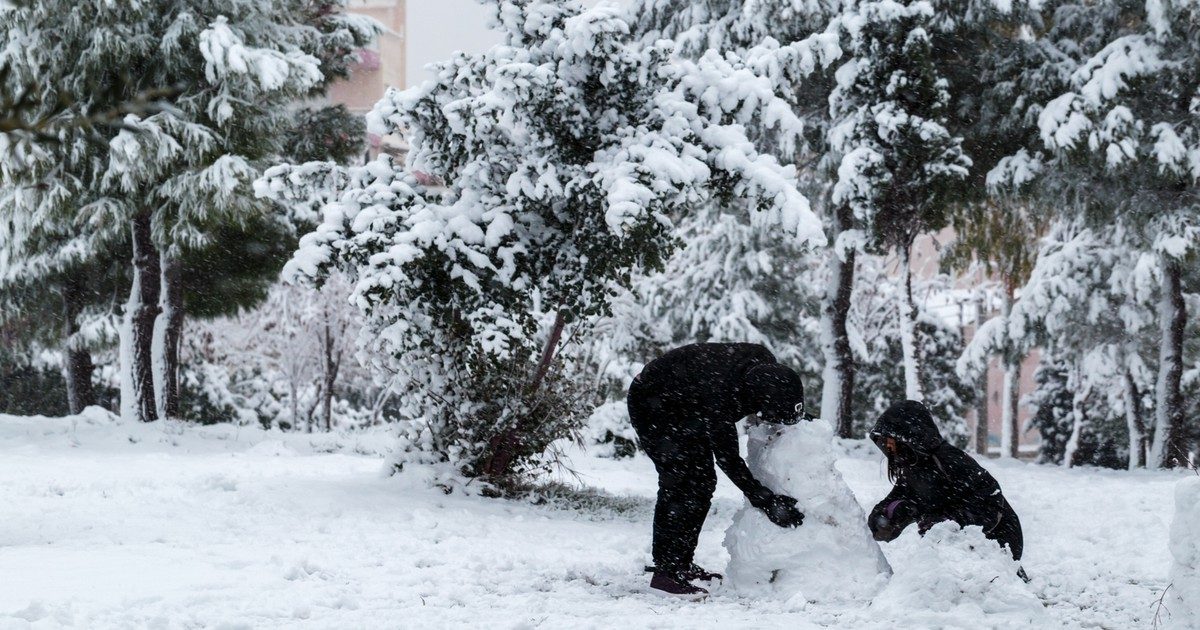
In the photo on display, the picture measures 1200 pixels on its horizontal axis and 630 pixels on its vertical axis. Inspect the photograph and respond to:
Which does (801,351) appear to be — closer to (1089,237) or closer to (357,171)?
(1089,237)

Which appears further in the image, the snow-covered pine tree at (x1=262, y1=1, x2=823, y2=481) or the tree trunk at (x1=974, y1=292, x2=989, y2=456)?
the tree trunk at (x1=974, y1=292, x2=989, y2=456)

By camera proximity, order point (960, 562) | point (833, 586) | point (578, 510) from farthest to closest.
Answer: point (578, 510)
point (833, 586)
point (960, 562)

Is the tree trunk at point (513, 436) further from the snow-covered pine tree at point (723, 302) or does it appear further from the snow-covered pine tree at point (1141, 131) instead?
the snow-covered pine tree at point (723, 302)

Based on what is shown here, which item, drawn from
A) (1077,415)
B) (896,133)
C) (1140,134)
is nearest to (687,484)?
(896,133)

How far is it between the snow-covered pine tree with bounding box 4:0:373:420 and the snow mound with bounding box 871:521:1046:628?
10.6 metres

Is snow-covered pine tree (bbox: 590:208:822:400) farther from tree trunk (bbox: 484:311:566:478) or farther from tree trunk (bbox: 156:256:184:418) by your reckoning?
tree trunk (bbox: 484:311:566:478)

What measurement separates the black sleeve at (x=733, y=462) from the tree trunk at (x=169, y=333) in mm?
11169

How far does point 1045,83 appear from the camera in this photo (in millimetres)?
15031

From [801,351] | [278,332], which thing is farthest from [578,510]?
[278,332]

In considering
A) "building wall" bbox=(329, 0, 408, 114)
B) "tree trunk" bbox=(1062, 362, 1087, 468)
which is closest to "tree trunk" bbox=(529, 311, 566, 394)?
"tree trunk" bbox=(1062, 362, 1087, 468)

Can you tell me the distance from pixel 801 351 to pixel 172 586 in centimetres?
2053

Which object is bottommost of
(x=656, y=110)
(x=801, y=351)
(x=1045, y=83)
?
(x=801, y=351)

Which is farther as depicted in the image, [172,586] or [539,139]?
[539,139]

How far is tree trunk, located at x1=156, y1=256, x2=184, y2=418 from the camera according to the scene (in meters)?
14.7
